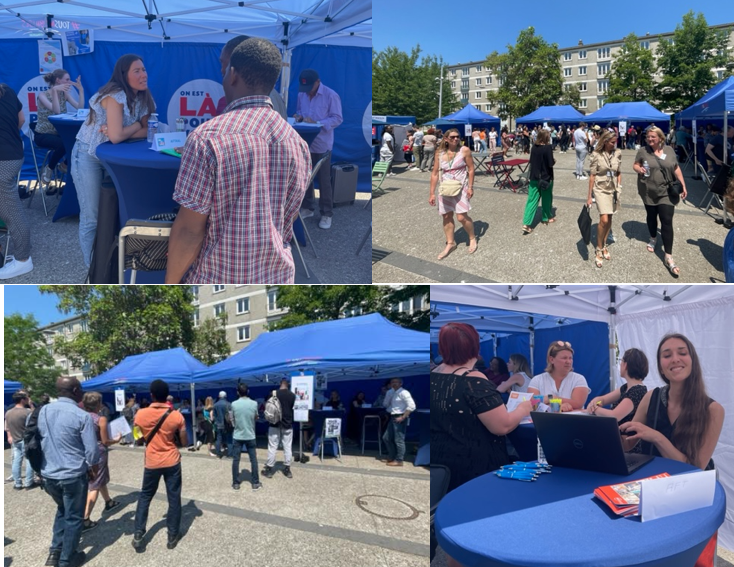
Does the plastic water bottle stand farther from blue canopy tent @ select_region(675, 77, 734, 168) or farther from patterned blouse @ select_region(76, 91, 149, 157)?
blue canopy tent @ select_region(675, 77, 734, 168)

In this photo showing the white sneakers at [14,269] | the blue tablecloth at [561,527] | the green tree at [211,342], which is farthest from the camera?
the white sneakers at [14,269]

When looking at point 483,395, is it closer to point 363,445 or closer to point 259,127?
point 363,445

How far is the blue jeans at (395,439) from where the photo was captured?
2178mm

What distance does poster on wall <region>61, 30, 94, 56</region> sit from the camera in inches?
90.6

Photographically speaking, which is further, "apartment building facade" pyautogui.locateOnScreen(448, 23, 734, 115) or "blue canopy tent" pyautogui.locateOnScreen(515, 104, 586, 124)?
"blue canopy tent" pyautogui.locateOnScreen(515, 104, 586, 124)

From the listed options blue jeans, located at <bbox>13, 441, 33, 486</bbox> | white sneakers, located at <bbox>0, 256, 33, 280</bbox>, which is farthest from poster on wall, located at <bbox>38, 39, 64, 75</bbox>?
blue jeans, located at <bbox>13, 441, 33, 486</bbox>

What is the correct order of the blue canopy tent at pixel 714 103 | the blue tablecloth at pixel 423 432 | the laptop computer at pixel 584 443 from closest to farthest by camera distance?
the laptop computer at pixel 584 443, the blue tablecloth at pixel 423 432, the blue canopy tent at pixel 714 103

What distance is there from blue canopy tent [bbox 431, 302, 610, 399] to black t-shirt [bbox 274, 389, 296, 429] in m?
0.94

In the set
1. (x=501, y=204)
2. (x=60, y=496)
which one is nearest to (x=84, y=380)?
(x=60, y=496)

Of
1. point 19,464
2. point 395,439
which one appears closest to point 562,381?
point 395,439

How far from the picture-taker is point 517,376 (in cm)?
188

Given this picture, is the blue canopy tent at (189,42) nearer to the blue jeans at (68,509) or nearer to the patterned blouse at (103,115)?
the patterned blouse at (103,115)

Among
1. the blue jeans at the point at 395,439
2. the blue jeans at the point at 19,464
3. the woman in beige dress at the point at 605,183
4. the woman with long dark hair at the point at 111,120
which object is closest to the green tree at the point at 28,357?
the blue jeans at the point at 19,464

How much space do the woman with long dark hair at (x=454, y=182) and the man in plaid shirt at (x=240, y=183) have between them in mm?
1915
